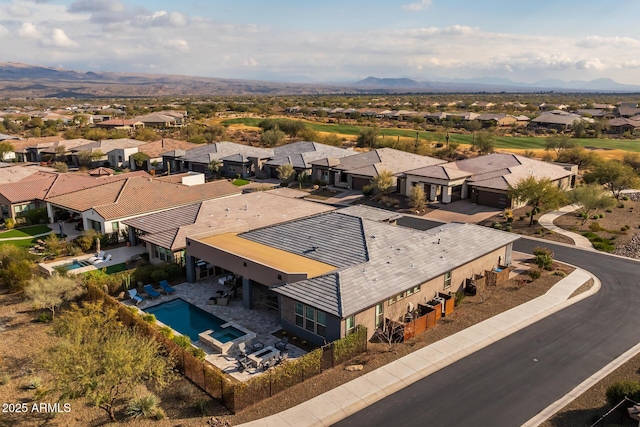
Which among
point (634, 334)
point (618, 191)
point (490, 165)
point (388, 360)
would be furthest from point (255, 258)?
point (618, 191)

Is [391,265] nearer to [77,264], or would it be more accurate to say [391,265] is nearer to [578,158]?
[77,264]

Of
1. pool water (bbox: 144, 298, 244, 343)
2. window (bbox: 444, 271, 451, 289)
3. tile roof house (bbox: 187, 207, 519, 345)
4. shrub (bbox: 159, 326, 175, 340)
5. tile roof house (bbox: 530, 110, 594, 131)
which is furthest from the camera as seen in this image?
tile roof house (bbox: 530, 110, 594, 131)

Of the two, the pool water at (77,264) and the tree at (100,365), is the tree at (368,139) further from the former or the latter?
the tree at (100,365)

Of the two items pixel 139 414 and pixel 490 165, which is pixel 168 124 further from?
pixel 139 414

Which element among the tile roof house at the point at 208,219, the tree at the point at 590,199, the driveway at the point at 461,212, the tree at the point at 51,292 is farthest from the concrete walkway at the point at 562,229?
the tree at the point at 51,292

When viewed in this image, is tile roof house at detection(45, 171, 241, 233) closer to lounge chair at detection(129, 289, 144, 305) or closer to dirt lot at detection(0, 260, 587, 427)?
dirt lot at detection(0, 260, 587, 427)

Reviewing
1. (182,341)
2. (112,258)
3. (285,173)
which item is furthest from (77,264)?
(285,173)

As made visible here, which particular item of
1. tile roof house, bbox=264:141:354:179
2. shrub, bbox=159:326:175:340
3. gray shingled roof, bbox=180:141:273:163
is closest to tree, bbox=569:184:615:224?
tile roof house, bbox=264:141:354:179
